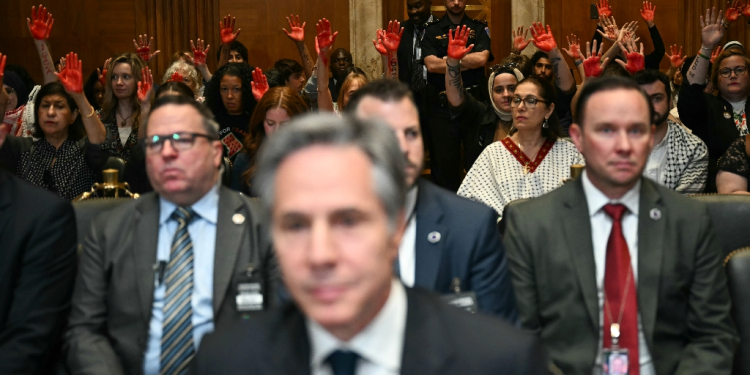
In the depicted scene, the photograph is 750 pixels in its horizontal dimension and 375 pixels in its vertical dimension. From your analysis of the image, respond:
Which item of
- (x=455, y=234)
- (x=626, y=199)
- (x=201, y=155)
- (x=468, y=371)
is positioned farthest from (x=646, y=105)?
(x=468, y=371)

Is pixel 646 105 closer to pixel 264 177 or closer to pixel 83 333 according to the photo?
pixel 264 177

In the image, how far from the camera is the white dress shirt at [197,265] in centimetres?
238

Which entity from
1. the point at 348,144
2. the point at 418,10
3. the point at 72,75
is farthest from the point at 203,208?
the point at 418,10

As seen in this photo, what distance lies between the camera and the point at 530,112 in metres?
4.39

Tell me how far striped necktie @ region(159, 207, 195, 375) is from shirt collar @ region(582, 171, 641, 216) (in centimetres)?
118

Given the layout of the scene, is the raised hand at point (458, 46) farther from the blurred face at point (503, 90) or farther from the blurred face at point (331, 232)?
the blurred face at point (331, 232)

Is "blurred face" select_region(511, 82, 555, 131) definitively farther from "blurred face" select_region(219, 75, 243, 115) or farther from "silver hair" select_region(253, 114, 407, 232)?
"silver hair" select_region(253, 114, 407, 232)

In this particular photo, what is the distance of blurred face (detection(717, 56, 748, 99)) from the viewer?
17.8ft

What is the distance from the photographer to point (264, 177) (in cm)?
123

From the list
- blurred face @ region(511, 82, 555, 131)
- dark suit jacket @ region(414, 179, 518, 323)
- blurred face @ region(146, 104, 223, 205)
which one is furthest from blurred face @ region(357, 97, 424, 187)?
blurred face @ region(511, 82, 555, 131)

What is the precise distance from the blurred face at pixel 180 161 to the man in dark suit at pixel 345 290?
1169 mm

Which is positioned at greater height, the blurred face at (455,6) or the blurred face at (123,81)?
the blurred face at (455,6)

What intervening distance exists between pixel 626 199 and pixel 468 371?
4.49ft

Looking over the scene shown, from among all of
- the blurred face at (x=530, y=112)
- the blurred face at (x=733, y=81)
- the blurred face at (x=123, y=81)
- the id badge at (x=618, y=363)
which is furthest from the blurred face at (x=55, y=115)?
the blurred face at (x=733, y=81)
